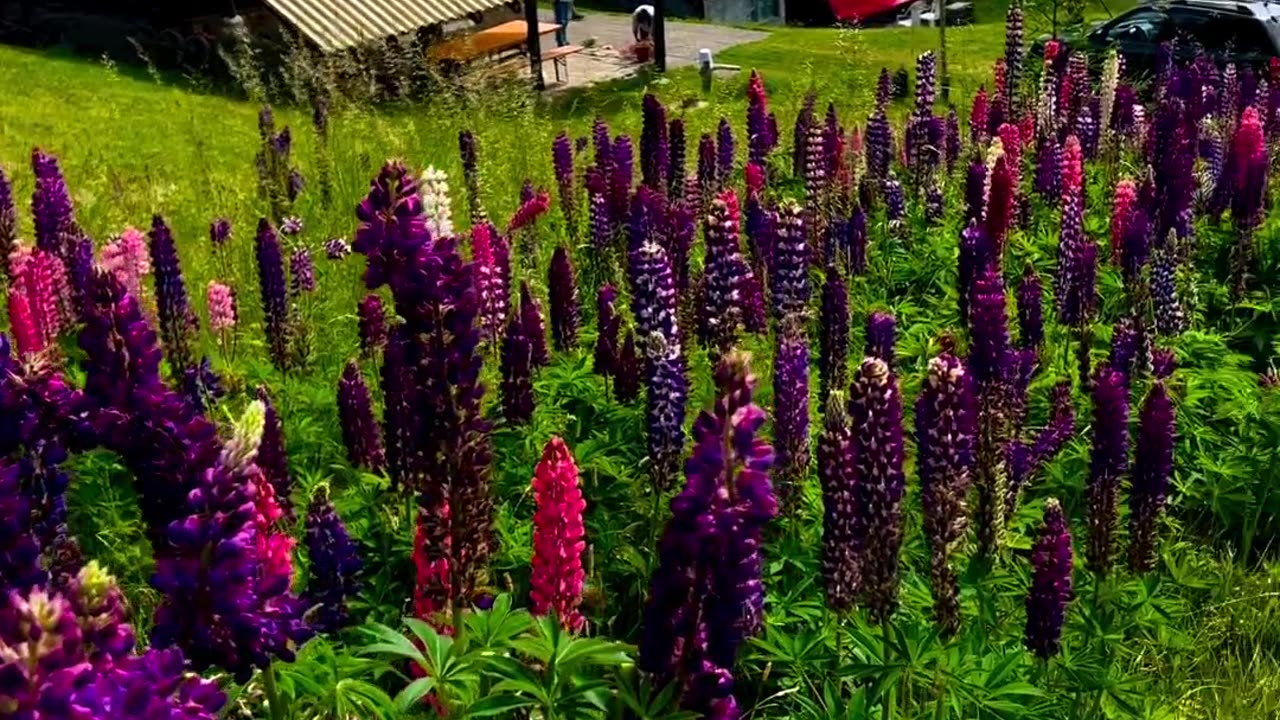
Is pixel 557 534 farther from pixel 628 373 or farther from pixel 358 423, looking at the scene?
pixel 628 373

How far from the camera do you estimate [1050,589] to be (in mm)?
3287

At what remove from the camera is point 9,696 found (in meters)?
1.26

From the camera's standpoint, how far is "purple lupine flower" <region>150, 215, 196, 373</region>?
15.7 feet

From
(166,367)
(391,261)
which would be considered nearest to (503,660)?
(391,261)

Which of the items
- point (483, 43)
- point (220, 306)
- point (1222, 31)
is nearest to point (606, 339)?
point (220, 306)

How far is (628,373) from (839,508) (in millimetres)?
2155

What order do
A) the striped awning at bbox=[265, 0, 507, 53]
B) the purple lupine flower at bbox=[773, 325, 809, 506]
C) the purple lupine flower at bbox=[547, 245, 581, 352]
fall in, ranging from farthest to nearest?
the striped awning at bbox=[265, 0, 507, 53]
the purple lupine flower at bbox=[547, 245, 581, 352]
the purple lupine flower at bbox=[773, 325, 809, 506]

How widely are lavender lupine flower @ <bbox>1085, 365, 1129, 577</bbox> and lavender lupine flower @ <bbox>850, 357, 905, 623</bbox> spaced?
114 cm

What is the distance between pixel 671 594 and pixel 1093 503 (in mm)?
2175

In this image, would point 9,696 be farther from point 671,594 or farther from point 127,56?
point 127,56

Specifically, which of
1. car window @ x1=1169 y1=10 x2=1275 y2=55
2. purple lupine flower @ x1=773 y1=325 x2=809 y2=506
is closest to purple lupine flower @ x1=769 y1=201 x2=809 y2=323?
purple lupine flower @ x1=773 y1=325 x2=809 y2=506

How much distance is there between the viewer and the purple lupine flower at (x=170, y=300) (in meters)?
4.79

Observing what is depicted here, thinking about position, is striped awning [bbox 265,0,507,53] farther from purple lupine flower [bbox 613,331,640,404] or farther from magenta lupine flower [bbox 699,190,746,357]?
magenta lupine flower [bbox 699,190,746,357]

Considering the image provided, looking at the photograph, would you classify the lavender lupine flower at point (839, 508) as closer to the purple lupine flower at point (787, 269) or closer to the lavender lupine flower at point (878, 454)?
the lavender lupine flower at point (878, 454)
